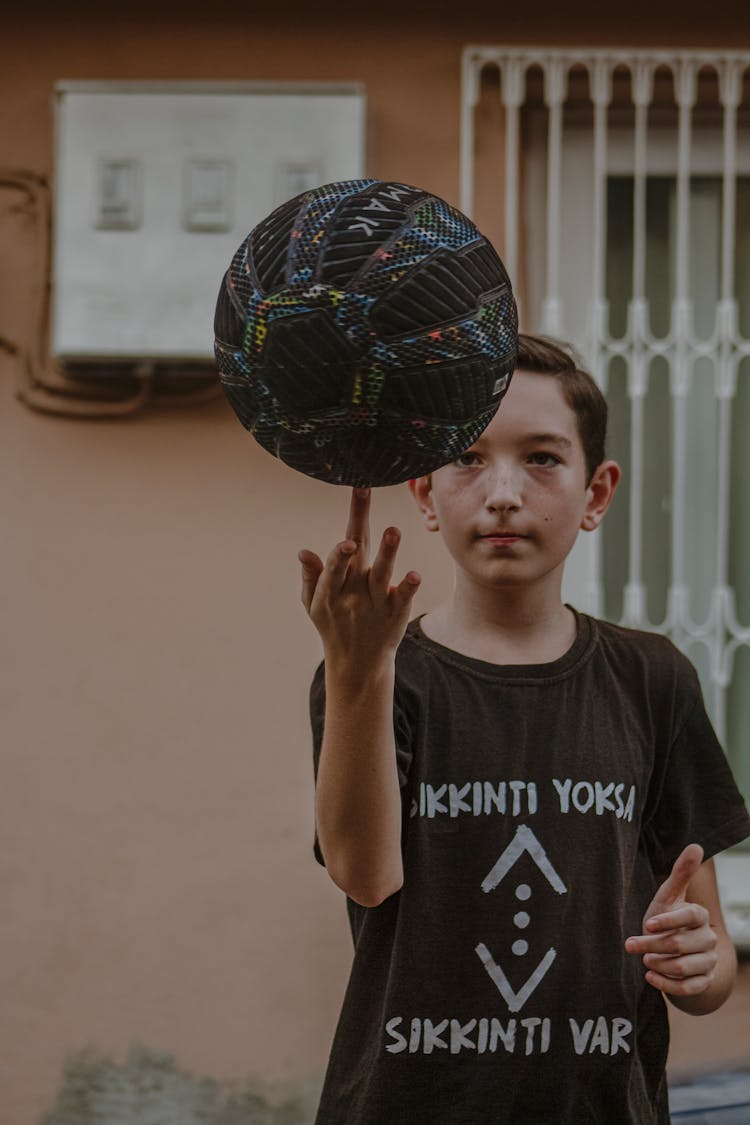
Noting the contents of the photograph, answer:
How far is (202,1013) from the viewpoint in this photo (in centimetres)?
403

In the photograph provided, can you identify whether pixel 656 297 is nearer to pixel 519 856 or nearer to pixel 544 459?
pixel 544 459

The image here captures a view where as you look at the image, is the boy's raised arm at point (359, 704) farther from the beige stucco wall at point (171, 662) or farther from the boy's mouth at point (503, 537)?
the beige stucco wall at point (171, 662)

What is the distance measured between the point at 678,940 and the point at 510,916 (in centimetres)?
23

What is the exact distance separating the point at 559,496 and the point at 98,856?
2434mm

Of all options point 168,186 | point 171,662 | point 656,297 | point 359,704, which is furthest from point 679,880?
point 168,186

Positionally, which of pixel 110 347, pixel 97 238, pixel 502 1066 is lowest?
pixel 502 1066

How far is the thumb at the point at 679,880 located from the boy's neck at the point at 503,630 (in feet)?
1.23

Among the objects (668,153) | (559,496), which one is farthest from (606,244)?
(559,496)

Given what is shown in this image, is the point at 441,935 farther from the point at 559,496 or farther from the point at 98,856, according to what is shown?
the point at 98,856

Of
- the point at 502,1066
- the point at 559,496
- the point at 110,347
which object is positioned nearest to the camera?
the point at 502,1066

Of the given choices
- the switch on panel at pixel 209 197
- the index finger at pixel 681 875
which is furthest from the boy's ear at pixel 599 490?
the switch on panel at pixel 209 197

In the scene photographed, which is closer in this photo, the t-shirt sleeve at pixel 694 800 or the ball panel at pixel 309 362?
the ball panel at pixel 309 362

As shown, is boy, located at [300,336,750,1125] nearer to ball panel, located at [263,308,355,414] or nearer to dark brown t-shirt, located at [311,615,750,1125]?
dark brown t-shirt, located at [311,615,750,1125]

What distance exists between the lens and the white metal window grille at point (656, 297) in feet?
13.3
